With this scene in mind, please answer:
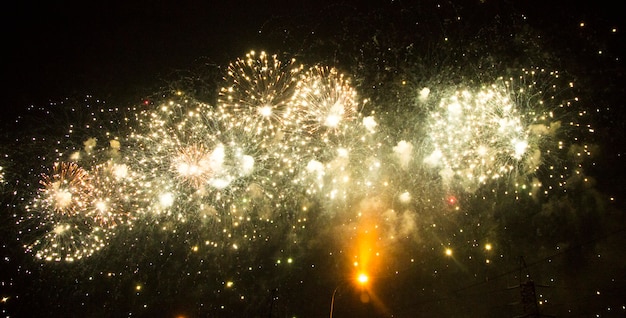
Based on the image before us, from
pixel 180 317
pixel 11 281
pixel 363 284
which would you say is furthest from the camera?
pixel 180 317

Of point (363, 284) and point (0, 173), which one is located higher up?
point (0, 173)

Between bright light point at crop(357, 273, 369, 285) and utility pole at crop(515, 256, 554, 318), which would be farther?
bright light point at crop(357, 273, 369, 285)

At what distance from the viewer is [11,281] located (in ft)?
79.8

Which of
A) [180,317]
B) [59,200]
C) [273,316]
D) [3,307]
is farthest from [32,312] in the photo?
[273,316]

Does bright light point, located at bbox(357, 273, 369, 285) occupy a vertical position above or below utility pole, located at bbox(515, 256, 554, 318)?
above

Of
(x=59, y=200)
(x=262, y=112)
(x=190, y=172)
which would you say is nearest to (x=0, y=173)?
(x=59, y=200)

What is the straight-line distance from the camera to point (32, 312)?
25.7 metres

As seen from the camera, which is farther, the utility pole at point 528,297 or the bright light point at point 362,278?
the bright light point at point 362,278

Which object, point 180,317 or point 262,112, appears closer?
point 262,112

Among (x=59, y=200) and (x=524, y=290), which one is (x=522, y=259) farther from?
(x=59, y=200)

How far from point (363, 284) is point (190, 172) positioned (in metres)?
7.64

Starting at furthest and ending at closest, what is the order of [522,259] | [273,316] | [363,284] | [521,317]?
[273,316] < [363,284] < [522,259] < [521,317]

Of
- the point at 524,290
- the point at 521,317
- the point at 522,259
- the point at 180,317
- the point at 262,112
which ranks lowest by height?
the point at 521,317

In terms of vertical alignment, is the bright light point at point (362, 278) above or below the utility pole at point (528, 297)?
above
